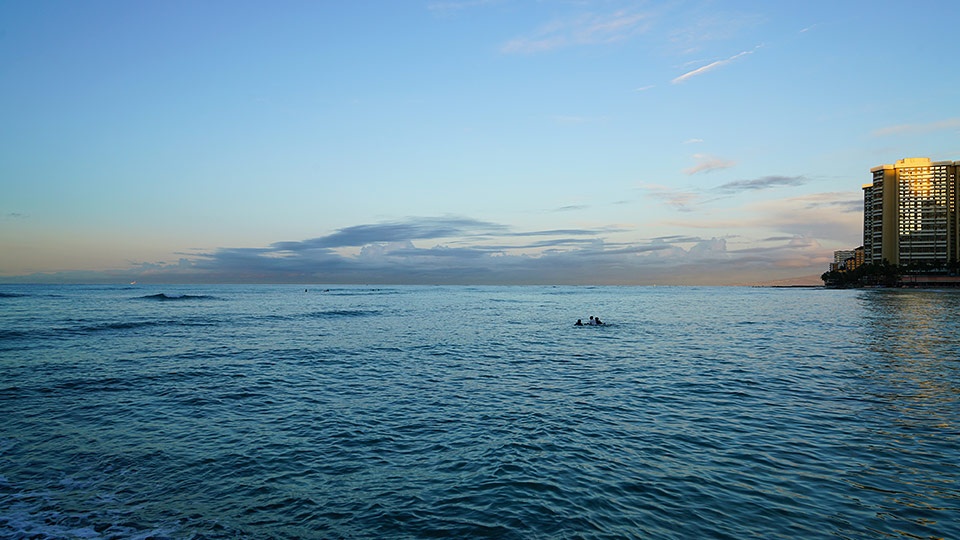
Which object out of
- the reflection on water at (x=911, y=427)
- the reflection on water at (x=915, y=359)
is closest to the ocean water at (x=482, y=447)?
the reflection on water at (x=911, y=427)

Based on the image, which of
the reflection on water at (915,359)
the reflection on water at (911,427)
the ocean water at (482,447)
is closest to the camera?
the ocean water at (482,447)

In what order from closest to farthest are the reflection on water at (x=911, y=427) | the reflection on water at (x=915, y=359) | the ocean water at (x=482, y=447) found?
1. the ocean water at (x=482, y=447)
2. the reflection on water at (x=911, y=427)
3. the reflection on water at (x=915, y=359)

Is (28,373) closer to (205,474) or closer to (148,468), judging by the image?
(148,468)

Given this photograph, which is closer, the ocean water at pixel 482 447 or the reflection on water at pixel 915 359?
the ocean water at pixel 482 447

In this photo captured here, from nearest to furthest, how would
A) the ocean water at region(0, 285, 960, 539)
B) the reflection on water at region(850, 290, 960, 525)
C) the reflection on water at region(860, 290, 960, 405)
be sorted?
1. the ocean water at region(0, 285, 960, 539)
2. the reflection on water at region(850, 290, 960, 525)
3. the reflection on water at region(860, 290, 960, 405)

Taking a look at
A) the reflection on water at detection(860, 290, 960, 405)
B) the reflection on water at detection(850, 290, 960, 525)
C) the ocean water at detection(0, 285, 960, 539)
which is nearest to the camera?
the ocean water at detection(0, 285, 960, 539)

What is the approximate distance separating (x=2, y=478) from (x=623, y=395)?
19764 mm

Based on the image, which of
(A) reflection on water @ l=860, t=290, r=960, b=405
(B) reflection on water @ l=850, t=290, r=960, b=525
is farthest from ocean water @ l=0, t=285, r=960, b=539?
(A) reflection on water @ l=860, t=290, r=960, b=405

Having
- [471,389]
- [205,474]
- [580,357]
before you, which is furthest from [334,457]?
[580,357]

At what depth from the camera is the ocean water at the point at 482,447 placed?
951 centimetres

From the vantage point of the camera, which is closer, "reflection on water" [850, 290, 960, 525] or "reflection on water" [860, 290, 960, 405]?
"reflection on water" [850, 290, 960, 525]

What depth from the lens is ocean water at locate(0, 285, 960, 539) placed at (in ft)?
31.2

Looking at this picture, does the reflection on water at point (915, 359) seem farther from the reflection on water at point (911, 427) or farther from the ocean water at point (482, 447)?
the ocean water at point (482, 447)

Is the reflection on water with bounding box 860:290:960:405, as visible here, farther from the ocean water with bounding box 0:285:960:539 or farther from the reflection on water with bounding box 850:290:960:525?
the ocean water with bounding box 0:285:960:539
